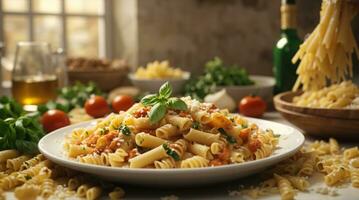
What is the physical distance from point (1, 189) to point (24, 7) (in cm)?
210

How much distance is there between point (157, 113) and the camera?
1.14 metres

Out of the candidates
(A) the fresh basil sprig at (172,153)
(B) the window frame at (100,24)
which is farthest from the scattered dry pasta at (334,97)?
(B) the window frame at (100,24)

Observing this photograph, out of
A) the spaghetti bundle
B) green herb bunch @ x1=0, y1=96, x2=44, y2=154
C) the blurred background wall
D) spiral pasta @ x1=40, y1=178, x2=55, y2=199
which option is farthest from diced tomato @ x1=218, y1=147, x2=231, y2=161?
the blurred background wall

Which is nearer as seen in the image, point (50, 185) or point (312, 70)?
point (50, 185)

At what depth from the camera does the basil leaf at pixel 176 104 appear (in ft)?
3.84

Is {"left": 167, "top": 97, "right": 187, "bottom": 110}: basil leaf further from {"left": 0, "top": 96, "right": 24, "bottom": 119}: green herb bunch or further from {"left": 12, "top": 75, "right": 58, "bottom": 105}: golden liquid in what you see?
{"left": 12, "top": 75, "right": 58, "bottom": 105}: golden liquid

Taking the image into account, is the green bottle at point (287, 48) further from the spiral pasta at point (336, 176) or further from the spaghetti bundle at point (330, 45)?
the spiral pasta at point (336, 176)

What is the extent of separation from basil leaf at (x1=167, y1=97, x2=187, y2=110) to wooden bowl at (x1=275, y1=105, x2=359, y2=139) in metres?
0.57

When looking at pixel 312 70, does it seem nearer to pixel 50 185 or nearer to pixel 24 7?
pixel 50 185

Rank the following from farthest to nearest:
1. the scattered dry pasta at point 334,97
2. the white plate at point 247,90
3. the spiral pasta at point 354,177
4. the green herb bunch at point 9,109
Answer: the white plate at point 247,90 → the scattered dry pasta at point 334,97 → the green herb bunch at point 9,109 → the spiral pasta at point 354,177

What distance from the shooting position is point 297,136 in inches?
51.8

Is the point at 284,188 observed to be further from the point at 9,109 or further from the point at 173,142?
the point at 9,109

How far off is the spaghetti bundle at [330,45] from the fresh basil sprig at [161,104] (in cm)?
71

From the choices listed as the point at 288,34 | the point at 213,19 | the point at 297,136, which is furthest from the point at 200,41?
the point at 297,136
